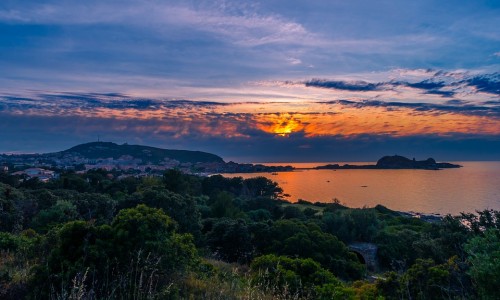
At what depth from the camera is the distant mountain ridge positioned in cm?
11880

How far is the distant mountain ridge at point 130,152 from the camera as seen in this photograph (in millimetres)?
118800

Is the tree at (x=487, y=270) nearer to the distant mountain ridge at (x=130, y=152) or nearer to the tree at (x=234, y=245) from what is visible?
the tree at (x=234, y=245)

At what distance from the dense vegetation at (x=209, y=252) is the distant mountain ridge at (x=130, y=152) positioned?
262 ft

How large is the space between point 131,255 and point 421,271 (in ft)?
22.6

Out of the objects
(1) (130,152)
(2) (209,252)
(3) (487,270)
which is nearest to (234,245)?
(2) (209,252)

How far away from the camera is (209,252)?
1978 centimetres

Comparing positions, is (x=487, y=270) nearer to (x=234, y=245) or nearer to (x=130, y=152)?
(x=234, y=245)

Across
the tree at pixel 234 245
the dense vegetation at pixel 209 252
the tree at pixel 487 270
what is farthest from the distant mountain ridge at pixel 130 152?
the tree at pixel 487 270

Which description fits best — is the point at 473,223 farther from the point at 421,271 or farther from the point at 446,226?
the point at 421,271

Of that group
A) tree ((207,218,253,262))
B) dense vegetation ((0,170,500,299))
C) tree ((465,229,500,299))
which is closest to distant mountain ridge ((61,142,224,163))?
dense vegetation ((0,170,500,299))

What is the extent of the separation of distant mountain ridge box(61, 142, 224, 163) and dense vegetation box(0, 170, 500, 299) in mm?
79972

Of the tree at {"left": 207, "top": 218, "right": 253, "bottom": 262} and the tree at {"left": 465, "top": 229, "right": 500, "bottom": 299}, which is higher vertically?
the tree at {"left": 465, "top": 229, "right": 500, "bottom": 299}

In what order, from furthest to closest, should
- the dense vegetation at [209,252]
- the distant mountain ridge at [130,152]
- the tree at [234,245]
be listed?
the distant mountain ridge at [130,152] < the tree at [234,245] < the dense vegetation at [209,252]

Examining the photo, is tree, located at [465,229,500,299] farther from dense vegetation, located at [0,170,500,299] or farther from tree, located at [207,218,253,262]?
tree, located at [207,218,253,262]
